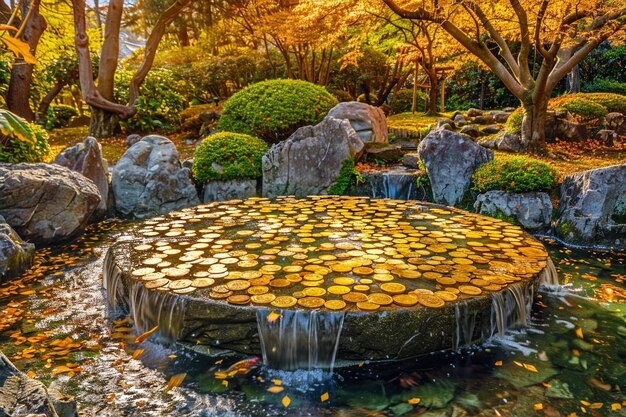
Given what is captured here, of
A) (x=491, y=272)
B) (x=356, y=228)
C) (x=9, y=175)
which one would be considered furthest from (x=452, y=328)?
(x=9, y=175)

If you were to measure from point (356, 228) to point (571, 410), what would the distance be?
3.23 meters

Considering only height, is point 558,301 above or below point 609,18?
below

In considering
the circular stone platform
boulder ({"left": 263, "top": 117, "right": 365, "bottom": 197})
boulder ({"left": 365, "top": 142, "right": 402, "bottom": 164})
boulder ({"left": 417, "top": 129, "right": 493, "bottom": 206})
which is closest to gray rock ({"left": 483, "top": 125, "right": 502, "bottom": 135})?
boulder ({"left": 365, "top": 142, "right": 402, "bottom": 164})

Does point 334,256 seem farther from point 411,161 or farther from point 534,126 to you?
point 534,126

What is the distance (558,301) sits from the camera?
486 centimetres

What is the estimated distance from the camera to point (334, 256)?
4754 millimetres

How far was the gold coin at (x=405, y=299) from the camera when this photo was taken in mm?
3632

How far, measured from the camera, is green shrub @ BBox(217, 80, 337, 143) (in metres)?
10.4

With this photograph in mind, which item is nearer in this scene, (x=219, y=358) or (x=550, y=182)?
(x=219, y=358)

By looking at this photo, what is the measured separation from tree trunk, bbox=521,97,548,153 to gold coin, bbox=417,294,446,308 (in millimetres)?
8009

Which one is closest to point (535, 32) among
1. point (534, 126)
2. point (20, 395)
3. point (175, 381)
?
point (534, 126)

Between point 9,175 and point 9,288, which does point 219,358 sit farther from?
point 9,175

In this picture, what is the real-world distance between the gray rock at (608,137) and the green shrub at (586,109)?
26.6 inches

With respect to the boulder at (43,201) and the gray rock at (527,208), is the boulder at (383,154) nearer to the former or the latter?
the gray rock at (527,208)
